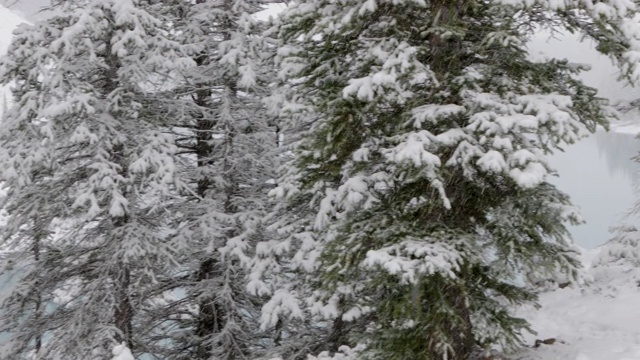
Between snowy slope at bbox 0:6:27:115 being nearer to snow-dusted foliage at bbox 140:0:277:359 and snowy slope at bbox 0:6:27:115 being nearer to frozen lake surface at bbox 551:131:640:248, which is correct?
frozen lake surface at bbox 551:131:640:248

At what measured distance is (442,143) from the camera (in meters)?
5.54

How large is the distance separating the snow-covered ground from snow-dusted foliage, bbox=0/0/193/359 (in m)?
6.60

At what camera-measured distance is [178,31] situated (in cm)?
1220

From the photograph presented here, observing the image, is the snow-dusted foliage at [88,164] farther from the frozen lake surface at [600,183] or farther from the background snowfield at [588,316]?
the frozen lake surface at [600,183]

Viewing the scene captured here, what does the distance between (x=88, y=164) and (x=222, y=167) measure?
259cm

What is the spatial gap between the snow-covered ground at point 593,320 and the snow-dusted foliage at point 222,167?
5480 millimetres

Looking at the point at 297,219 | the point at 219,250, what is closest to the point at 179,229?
the point at 219,250

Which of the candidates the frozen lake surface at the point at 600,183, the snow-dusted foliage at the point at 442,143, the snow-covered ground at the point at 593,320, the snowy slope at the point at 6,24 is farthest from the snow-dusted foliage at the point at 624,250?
the snowy slope at the point at 6,24

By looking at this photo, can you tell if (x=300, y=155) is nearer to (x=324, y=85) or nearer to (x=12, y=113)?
(x=324, y=85)

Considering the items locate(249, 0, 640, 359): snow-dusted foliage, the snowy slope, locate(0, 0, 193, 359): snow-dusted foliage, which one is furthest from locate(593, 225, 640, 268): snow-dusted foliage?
the snowy slope

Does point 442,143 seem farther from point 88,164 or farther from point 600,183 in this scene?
point 600,183

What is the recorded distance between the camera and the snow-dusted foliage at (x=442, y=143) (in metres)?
5.46

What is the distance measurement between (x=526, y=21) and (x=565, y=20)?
1.30 ft

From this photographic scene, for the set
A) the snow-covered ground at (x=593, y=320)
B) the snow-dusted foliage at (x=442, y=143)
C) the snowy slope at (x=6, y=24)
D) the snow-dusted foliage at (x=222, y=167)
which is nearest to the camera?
the snow-dusted foliage at (x=442, y=143)
